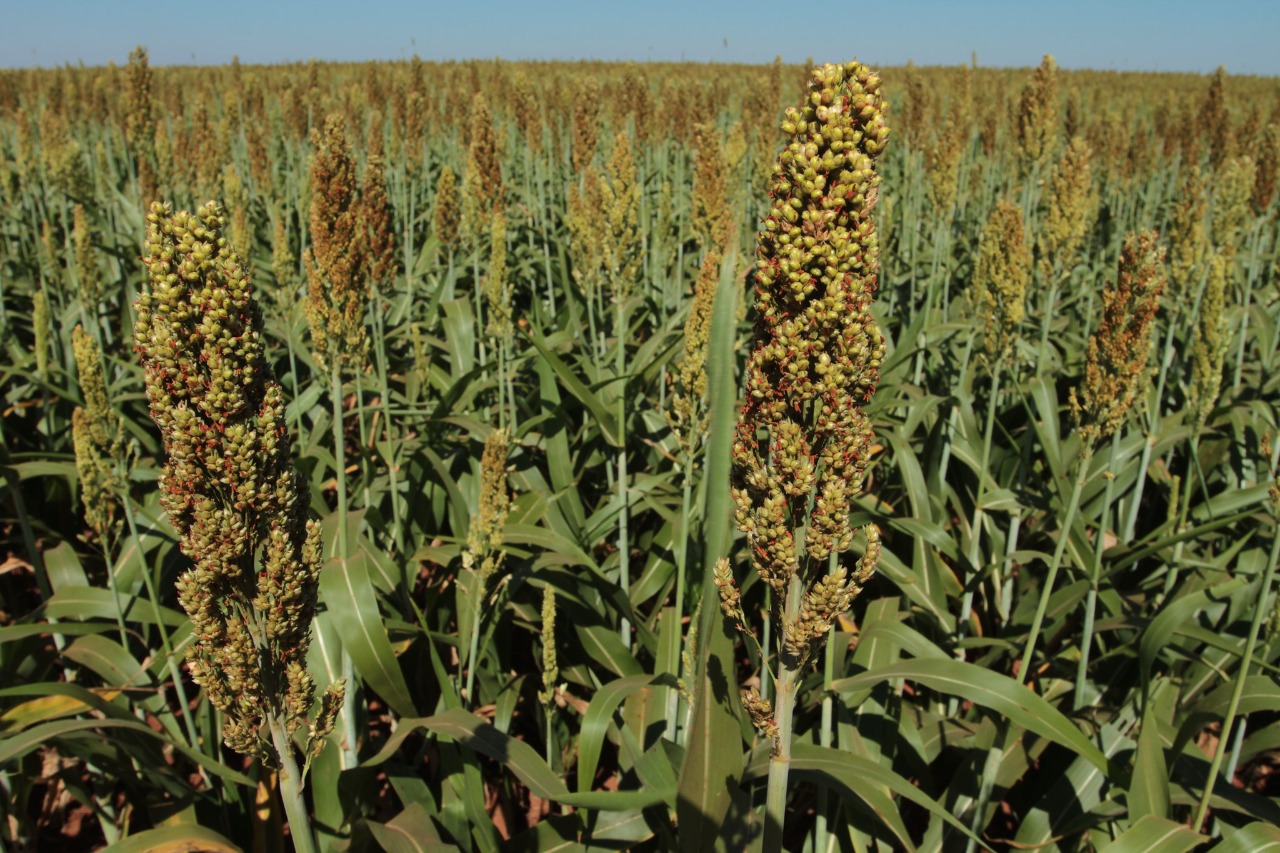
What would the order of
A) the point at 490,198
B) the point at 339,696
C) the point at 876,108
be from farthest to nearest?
the point at 490,198, the point at 339,696, the point at 876,108

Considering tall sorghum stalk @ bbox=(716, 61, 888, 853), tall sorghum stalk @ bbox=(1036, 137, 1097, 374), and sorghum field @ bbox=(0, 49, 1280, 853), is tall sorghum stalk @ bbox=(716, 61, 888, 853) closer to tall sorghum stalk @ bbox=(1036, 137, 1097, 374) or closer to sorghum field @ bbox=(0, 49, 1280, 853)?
sorghum field @ bbox=(0, 49, 1280, 853)

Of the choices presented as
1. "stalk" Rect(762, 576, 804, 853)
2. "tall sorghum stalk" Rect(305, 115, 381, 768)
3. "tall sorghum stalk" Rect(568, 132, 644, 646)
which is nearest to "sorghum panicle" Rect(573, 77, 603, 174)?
"tall sorghum stalk" Rect(568, 132, 644, 646)

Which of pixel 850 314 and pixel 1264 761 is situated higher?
pixel 850 314

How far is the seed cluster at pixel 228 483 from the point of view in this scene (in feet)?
4.40

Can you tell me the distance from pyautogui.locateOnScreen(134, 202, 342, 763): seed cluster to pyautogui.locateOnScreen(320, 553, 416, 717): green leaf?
1.01 meters

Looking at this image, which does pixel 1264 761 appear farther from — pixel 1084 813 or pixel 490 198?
pixel 490 198

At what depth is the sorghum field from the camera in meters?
1.38

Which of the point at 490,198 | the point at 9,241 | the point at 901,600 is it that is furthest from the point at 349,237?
the point at 9,241

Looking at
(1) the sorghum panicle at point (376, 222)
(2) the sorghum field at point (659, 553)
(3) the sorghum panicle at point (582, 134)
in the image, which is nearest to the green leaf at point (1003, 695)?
(2) the sorghum field at point (659, 553)

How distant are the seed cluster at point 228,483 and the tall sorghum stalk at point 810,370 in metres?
0.82

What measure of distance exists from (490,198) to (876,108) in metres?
3.85

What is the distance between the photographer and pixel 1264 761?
3480mm

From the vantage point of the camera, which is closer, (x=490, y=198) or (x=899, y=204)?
(x=490, y=198)

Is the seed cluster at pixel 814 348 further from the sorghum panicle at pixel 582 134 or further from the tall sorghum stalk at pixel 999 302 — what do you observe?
the sorghum panicle at pixel 582 134
